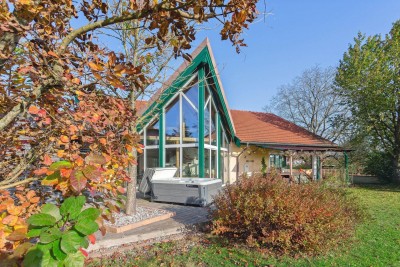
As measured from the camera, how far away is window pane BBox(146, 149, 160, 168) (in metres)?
14.4

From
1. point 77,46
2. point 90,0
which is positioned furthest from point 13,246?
point 90,0

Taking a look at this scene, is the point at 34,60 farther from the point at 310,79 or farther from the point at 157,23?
the point at 310,79

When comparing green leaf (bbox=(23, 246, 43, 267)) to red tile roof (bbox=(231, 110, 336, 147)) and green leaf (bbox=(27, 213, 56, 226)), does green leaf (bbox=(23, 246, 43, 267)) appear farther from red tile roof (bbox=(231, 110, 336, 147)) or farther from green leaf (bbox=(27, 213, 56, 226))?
red tile roof (bbox=(231, 110, 336, 147))

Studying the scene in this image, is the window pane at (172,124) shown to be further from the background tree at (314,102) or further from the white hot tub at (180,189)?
the background tree at (314,102)

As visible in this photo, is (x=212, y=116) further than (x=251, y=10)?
Yes

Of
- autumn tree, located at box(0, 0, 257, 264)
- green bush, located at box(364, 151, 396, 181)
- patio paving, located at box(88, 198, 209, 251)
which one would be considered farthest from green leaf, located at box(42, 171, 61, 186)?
green bush, located at box(364, 151, 396, 181)

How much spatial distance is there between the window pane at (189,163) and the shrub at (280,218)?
22.5 ft

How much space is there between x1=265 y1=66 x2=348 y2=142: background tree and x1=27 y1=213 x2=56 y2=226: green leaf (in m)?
36.8

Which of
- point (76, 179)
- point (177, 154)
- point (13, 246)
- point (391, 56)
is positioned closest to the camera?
point (76, 179)

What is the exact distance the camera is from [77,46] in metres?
2.60

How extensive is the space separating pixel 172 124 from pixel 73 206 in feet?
40.9

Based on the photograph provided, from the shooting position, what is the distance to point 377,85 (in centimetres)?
2086

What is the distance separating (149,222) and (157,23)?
617cm

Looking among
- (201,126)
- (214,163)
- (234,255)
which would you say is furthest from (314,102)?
(234,255)
